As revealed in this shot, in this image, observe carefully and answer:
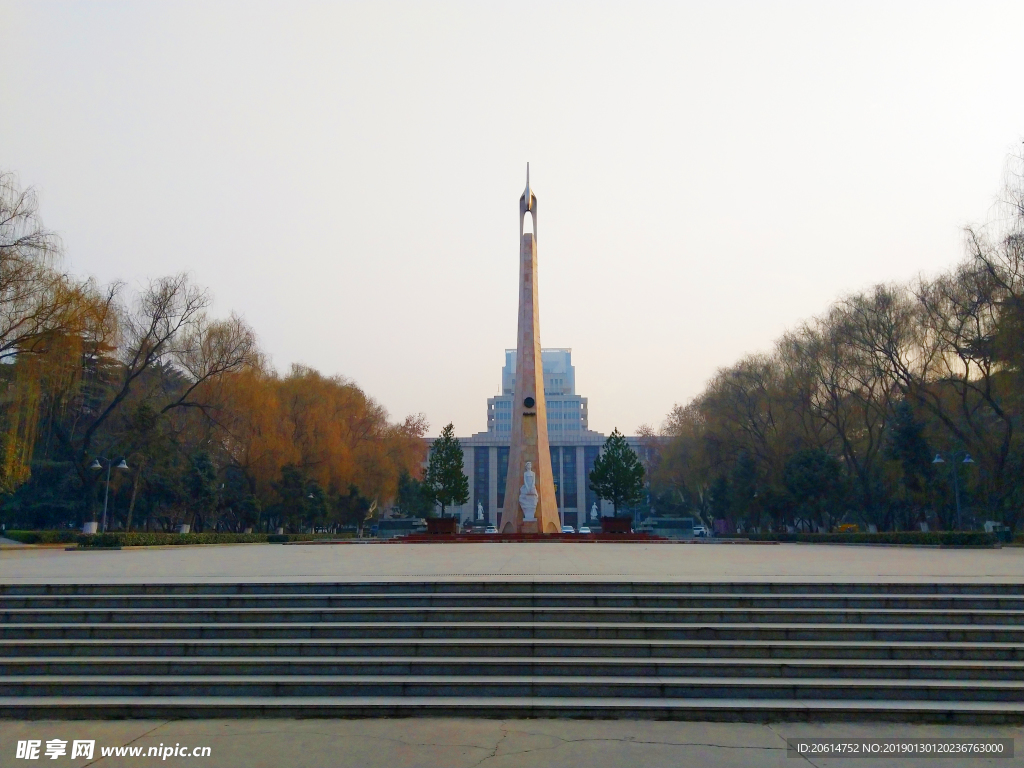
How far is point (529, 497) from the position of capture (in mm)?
28688

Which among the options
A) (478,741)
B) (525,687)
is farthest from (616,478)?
(478,741)

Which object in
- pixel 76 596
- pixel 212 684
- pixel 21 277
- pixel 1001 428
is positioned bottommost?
pixel 212 684

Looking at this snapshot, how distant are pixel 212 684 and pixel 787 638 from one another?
489cm

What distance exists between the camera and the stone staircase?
6223 millimetres

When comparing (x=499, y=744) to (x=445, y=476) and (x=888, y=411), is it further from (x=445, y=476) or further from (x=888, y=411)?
(x=445, y=476)

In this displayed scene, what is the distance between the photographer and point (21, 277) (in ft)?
67.0

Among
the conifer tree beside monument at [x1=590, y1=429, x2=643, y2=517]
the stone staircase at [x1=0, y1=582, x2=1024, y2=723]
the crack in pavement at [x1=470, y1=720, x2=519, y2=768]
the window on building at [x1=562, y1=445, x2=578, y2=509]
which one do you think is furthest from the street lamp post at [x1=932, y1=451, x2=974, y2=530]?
the window on building at [x1=562, y1=445, x2=578, y2=509]

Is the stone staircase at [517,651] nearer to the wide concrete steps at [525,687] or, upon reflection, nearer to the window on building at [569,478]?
the wide concrete steps at [525,687]

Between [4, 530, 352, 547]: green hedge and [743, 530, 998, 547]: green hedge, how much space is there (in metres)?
18.2

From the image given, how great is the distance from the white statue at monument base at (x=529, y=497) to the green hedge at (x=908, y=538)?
9.13 m

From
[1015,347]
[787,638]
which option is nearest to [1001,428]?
[1015,347]

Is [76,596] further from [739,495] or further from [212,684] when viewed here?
[739,495]

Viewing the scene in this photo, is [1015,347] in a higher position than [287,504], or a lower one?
higher

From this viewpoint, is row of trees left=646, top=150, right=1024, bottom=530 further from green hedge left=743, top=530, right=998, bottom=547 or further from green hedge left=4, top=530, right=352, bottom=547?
green hedge left=4, top=530, right=352, bottom=547
